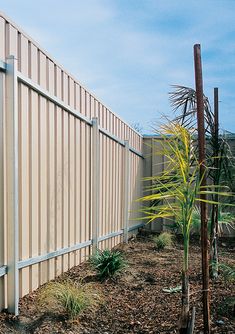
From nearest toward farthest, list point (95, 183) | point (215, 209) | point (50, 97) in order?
point (50, 97) → point (215, 209) → point (95, 183)

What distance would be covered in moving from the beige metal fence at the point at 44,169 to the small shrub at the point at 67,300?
0.82 ft

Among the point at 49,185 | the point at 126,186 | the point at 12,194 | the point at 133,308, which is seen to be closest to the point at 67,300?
the point at 133,308

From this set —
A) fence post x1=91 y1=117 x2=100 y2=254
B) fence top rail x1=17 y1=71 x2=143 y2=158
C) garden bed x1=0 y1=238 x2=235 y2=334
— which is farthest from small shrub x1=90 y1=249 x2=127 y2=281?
fence top rail x1=17 y1=71 x2=143 y2=158

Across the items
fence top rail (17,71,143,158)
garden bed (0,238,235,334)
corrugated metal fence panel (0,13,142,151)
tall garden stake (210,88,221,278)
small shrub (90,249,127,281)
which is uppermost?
corrugated metal fence panel (0,13,142,151)

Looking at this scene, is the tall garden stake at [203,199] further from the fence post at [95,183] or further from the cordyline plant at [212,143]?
the fence post at [95,183]

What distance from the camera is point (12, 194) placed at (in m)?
2.93

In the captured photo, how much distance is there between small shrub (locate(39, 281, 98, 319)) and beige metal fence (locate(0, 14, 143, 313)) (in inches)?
9.8

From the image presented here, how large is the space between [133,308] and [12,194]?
4.66ft

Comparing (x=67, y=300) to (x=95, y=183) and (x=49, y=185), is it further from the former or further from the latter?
(x=95, y=183)

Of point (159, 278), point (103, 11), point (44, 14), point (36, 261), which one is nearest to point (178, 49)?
point (103, 11)

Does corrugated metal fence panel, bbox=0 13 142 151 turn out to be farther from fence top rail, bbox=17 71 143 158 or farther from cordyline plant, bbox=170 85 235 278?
cordyline plant, bbox=170 85 235 278

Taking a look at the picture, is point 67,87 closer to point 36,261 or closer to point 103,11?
point 103,11

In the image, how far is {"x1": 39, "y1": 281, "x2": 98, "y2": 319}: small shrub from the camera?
293 cm

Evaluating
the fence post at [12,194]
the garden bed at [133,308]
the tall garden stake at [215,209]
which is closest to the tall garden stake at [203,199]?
the garden bed at [133,308]
